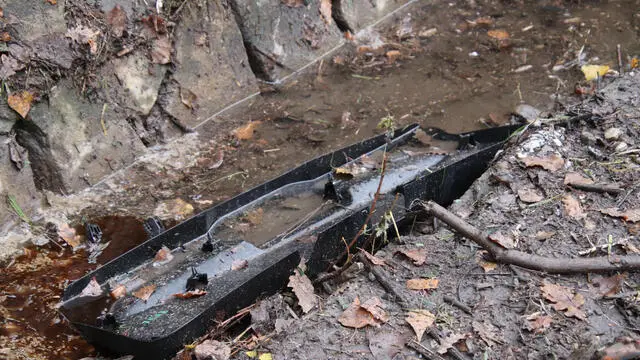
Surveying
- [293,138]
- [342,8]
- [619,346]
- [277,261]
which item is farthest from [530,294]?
[342,8]

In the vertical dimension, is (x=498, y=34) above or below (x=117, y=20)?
below

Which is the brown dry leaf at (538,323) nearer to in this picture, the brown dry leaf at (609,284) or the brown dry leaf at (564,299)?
the brown dry leaf at (564,299)

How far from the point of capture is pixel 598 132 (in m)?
4.53

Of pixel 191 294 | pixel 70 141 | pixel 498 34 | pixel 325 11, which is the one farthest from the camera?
pixel 498 34

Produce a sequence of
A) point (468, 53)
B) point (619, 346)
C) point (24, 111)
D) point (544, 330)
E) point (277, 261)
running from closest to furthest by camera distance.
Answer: point (619, 346) → point (544, 330) → point (277, 261) → point (24, 111) → point (468, 53)

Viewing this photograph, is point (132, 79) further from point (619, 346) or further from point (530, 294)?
point (619, 346)

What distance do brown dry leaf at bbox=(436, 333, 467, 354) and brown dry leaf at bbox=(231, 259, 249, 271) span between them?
1.46m

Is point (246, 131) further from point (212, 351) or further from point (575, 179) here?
point (575, 179)

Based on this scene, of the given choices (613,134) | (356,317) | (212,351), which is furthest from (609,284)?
(212,351)

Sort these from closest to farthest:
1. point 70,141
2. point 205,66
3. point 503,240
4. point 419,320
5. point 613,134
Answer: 1. point 419,320
2. point 503,240
3. point 613,134
4. point 70,141
5. point 205,66

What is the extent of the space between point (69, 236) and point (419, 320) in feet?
9.07

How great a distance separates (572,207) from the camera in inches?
151

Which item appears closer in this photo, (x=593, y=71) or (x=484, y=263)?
(x=484, y=263)

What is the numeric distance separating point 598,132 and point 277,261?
2.65 meters
